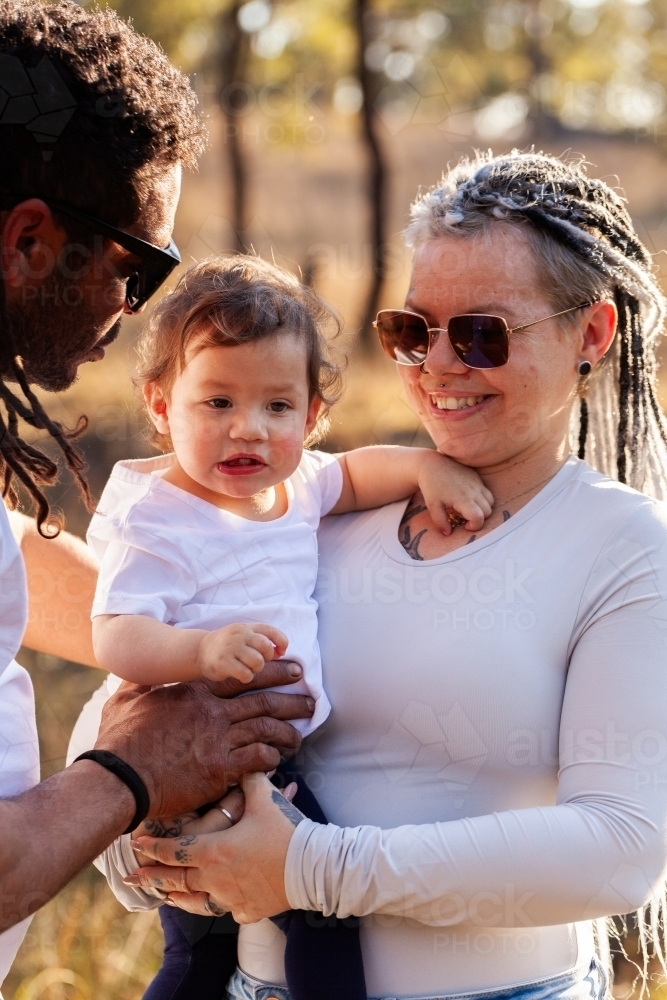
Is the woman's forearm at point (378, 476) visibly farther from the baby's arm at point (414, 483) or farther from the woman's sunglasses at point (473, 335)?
the woman's sunglasses at point (473, 335)

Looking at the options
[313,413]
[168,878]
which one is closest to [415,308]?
[313,413]

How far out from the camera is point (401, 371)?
219cm

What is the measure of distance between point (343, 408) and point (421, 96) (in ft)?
22.7

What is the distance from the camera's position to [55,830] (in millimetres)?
1526

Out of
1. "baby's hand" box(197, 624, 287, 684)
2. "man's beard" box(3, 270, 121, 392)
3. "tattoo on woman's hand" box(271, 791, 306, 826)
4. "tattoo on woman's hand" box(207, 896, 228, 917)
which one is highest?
"man's beard" box(3, 270, 121, 392)

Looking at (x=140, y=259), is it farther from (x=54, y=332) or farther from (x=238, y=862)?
(x=238, y=862)

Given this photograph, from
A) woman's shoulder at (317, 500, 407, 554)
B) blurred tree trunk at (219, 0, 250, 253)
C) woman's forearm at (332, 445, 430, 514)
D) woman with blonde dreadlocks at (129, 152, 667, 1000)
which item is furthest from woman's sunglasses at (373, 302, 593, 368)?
blurred tree trunk at (219, 0, 250, 253)

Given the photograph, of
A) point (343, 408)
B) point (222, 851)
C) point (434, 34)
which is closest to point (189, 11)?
point (434, 34)

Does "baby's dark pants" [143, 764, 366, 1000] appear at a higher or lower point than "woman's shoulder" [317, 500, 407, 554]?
lower

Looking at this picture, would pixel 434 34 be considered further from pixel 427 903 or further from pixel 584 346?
pixel 427 903

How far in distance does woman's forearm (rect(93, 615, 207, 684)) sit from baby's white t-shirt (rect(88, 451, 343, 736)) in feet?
0.10

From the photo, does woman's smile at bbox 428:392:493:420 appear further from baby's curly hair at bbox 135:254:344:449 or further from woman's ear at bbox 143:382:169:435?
woman's ear at bbox 143:382:169:435

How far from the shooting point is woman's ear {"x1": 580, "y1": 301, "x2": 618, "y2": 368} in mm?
2074

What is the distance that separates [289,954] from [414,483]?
0.96 metres
